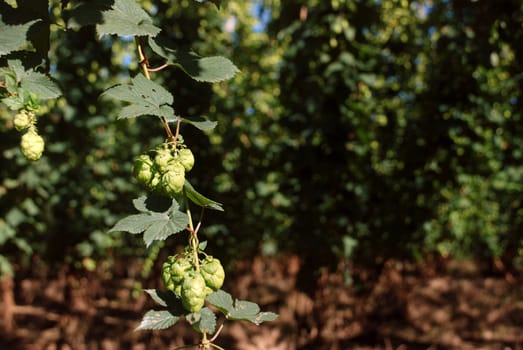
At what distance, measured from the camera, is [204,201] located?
105 centimetres

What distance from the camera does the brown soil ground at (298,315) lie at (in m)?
3.59

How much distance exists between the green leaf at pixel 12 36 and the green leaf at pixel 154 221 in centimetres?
42

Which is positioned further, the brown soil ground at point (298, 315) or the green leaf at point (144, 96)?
the brown soil ground at point (298, 315)

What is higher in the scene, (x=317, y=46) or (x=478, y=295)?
(x=317, y=46)

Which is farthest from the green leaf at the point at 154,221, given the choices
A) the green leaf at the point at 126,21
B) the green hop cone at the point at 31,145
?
the green leaf at the point at 126,21

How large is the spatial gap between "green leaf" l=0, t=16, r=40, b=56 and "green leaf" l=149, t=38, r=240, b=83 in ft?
0.88

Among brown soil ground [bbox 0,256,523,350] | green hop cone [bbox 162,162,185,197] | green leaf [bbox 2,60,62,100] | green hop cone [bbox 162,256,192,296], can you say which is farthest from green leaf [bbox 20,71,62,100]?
brown soil ground [bbox 0,256,523,350]

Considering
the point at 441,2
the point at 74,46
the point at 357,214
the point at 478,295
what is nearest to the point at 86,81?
the point at 74,46

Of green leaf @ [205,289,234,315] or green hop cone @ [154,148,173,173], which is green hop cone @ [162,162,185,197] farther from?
green leaf @ [205,289,234,315]

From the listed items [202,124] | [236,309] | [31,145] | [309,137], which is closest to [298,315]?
[309,137]

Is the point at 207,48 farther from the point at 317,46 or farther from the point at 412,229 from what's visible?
the point at 412,229

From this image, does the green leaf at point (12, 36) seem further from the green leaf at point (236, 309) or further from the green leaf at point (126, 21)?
the green leaf at point (236, 309)

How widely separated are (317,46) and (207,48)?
0.91 metres

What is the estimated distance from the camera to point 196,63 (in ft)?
3.93
